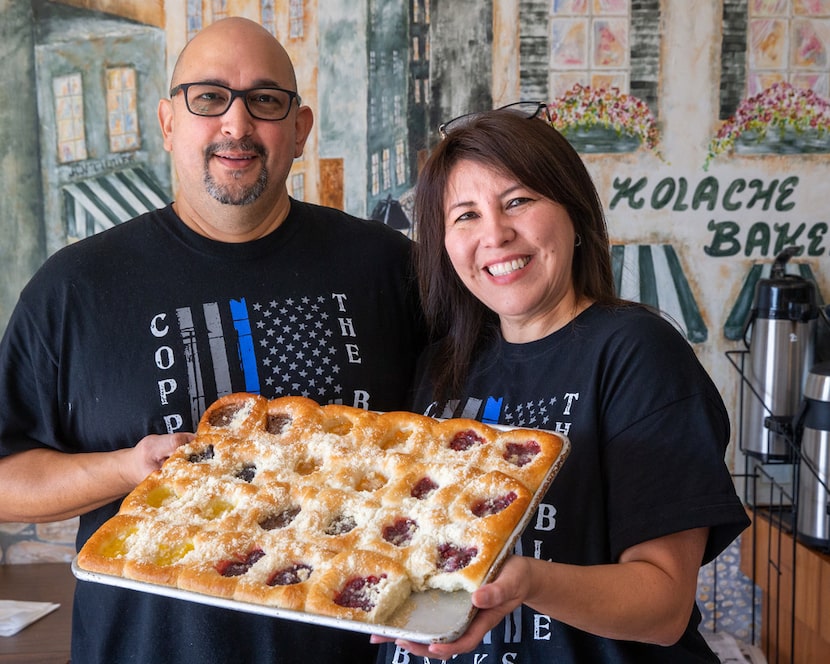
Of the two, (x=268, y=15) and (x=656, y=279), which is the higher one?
(x=268, y=15)

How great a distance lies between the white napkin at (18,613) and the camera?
2336 mm

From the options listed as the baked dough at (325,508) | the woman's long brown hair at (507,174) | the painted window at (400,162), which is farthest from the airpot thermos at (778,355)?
the baked dough at (325,508)

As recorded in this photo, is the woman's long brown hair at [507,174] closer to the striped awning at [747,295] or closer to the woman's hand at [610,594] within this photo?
the woman's hand at [610,594]

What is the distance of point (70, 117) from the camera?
268 centimetres

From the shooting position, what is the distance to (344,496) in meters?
1.21

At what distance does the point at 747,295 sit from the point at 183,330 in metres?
2.02

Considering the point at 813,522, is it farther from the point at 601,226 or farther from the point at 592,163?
the point at 601,226

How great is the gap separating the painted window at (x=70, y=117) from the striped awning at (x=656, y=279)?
1815 millimetres

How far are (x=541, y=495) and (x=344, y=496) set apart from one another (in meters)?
0.29

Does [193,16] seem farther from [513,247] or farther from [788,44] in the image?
[788,44]

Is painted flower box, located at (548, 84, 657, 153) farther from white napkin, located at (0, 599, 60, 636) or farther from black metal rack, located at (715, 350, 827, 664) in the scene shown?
white napkin, located at (0, 599, 60, 636)

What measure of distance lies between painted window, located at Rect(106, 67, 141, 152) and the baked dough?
1602 mm

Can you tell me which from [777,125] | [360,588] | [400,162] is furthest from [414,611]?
[777,125]

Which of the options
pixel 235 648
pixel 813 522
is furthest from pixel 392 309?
pixel 813 522
